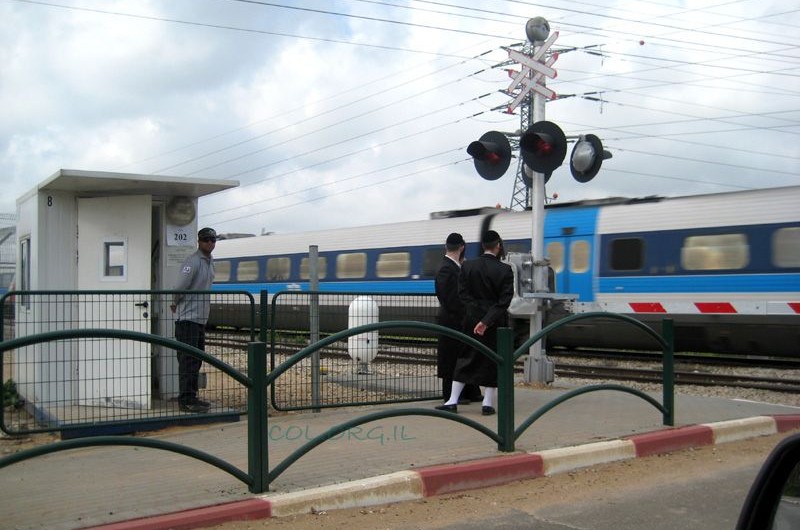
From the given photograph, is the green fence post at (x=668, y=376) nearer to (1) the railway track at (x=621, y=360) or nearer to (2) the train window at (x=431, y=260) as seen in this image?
(1) the railway track at (x=621, y=360)

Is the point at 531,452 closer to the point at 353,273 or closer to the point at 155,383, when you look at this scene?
the point at 155,383

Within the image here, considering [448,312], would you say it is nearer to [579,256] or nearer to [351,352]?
[351,352]

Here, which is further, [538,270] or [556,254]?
[556,254]

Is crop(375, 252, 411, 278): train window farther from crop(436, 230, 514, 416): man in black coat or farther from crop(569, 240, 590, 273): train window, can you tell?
crop(436, 230, 514, 416): man in black coat

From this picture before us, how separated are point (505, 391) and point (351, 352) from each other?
2.64 m

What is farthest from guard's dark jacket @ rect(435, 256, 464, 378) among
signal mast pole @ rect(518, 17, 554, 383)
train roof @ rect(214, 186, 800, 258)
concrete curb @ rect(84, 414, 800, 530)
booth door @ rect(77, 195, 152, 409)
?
train roof @ rect(214, 186, 800, 258)

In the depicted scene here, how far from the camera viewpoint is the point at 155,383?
771 centimetres

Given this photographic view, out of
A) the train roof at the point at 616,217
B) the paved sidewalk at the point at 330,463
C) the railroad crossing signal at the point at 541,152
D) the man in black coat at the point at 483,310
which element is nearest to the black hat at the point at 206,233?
the paved sidewalk at the point at 330,463

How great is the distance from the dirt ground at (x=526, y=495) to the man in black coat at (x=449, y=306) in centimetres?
214

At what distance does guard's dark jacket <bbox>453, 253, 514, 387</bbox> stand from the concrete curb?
134 cm

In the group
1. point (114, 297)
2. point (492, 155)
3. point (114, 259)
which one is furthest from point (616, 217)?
point (114, 297)

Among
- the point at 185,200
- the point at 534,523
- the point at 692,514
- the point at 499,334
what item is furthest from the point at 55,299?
the point at 692,514

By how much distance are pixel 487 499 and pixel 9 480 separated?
10.8 feet

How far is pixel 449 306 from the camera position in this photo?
801cm
